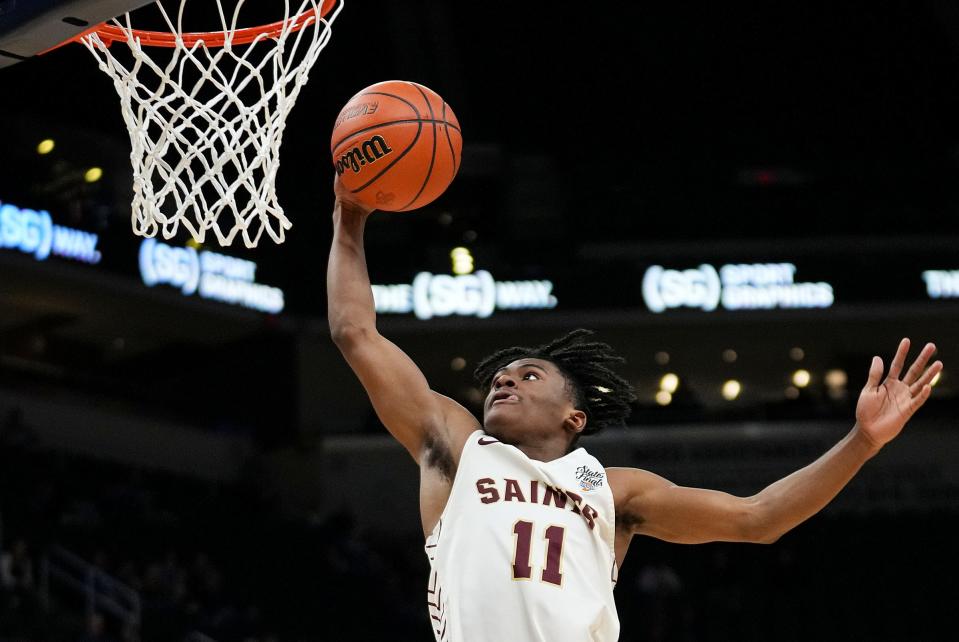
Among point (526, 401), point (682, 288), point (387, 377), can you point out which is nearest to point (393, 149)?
point (387, 377)

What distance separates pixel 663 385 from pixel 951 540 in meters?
3.91

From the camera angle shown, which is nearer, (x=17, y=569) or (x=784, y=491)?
(x=784, y=491)

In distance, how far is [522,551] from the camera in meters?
2.94

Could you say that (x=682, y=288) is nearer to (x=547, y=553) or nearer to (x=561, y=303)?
(x=561, y=303)

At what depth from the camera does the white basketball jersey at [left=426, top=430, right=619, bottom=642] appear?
288 cm

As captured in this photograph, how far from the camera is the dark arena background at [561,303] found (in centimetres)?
1362

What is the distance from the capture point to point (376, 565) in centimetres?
1521

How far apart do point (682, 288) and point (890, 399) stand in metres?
11.7

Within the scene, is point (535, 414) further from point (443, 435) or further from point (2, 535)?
point (2, 535)

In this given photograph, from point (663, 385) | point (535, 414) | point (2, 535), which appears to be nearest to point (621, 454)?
point (663, 385)

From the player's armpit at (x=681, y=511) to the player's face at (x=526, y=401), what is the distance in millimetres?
216

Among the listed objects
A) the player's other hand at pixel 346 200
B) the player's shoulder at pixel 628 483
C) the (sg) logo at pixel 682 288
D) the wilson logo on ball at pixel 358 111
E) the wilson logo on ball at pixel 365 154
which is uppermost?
the (sg) logo at pixel 682 288

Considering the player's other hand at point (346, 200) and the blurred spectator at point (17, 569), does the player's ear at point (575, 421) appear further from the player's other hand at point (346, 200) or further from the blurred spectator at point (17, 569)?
the blurred spectator at point (17, 569)

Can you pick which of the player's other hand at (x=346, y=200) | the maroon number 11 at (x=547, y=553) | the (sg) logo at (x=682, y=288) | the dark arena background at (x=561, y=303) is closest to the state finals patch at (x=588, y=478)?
the maroon number 11 at (x=547, y=553)
